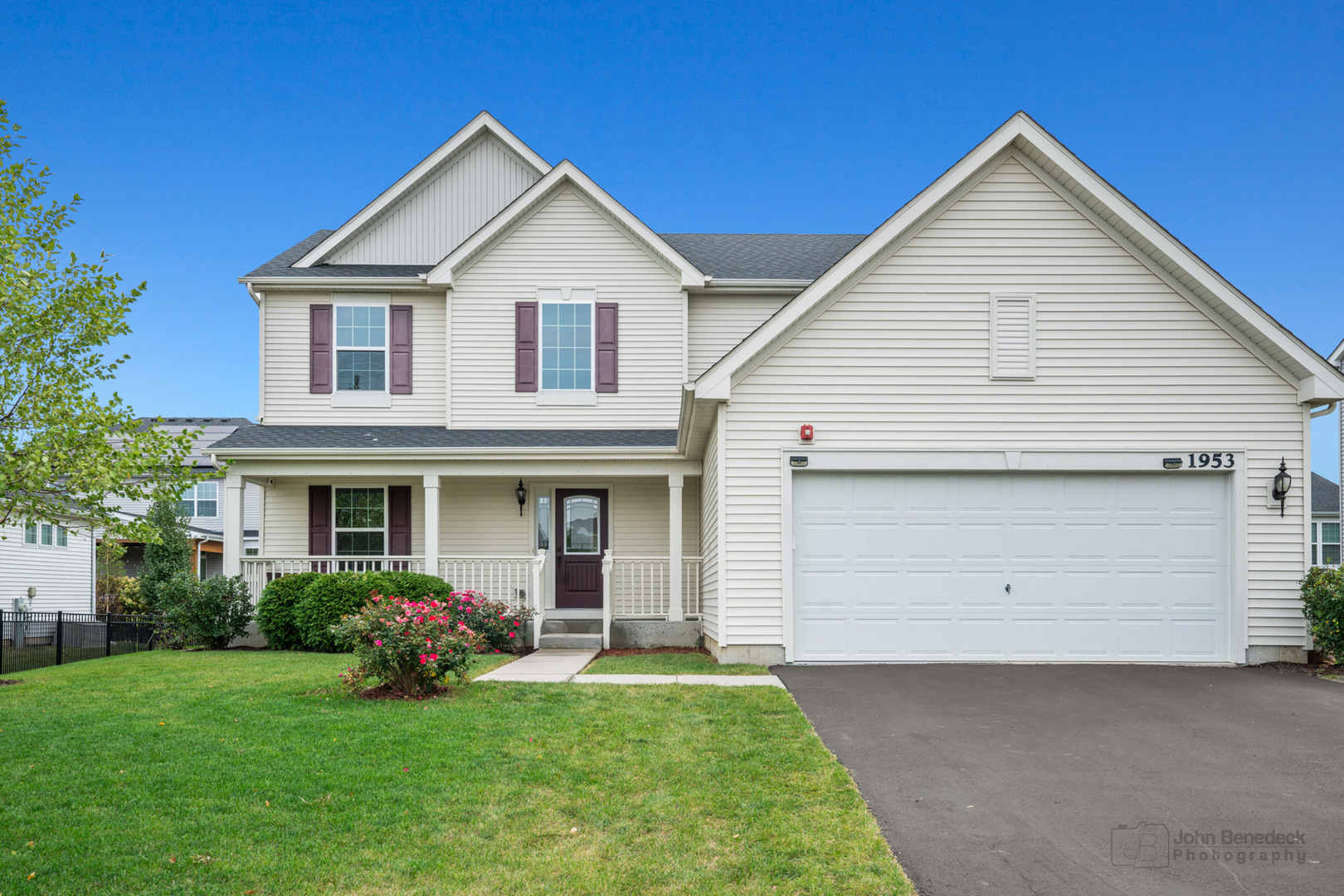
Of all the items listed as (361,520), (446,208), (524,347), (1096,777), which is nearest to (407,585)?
(361,520)

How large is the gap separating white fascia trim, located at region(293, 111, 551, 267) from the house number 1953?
1175 centimetres

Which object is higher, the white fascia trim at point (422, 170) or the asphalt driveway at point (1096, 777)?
the white fascia trim at point (422, 170)

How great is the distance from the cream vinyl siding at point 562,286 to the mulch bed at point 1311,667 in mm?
9202

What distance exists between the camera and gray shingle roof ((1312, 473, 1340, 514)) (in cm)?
2625

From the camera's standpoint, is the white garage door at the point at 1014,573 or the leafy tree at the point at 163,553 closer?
the white garage door at the point at 1014,573

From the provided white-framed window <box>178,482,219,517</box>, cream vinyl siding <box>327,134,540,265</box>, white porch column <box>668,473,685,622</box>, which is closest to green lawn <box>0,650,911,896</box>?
white porch column <box>668,473,685,622</box>

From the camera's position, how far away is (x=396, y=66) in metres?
26.2

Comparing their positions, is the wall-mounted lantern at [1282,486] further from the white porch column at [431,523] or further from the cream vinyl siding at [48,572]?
the cream vinyl siding at [48,572]

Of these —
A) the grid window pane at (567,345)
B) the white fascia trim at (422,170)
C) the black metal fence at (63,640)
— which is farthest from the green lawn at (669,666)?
the white fascia trim at (422,170)

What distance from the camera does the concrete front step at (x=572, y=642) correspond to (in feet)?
44.6

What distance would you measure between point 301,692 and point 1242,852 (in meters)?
7.87

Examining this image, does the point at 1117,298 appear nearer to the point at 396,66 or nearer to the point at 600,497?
the point at 600,497

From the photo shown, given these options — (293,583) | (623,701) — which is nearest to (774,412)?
(623,701)

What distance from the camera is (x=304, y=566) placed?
1479 centimetres
